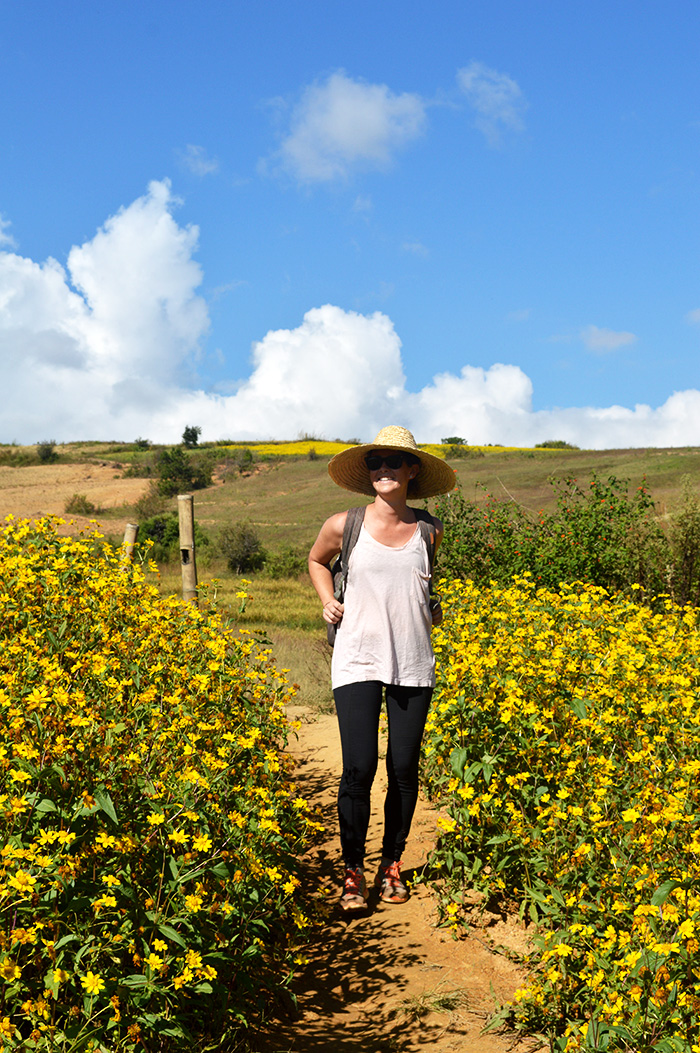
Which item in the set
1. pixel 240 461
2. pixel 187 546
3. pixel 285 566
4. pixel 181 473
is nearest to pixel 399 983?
pixel 187 546

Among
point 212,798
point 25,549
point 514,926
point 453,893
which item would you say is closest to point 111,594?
point 25,549

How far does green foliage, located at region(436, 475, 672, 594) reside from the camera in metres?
9.32

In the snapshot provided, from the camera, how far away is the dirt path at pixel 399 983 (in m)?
2.72

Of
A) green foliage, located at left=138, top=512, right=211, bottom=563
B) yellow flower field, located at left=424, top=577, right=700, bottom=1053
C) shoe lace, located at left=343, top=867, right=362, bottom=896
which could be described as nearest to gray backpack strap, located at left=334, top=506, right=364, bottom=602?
yellow flower field, located at left=424, top=577, right=700, bottom=1053

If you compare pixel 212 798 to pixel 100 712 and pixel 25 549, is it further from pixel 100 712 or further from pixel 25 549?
pixel 25 549

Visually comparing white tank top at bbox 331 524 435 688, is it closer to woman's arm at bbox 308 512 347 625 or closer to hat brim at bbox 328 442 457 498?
woman's arm at bbox 308 512 347 625

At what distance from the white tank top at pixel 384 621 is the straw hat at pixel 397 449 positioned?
1.43 ft

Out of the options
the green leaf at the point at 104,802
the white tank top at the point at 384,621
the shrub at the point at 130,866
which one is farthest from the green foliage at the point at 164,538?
the green leaf at the point at 104,802

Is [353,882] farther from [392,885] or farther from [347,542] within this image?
[347,542]

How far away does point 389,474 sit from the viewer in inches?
140

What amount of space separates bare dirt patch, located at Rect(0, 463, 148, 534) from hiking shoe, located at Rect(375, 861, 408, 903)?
23.9 m

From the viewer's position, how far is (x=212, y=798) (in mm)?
2656

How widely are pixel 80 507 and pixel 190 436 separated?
75.1 ft

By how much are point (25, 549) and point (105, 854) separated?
9.73 feet
